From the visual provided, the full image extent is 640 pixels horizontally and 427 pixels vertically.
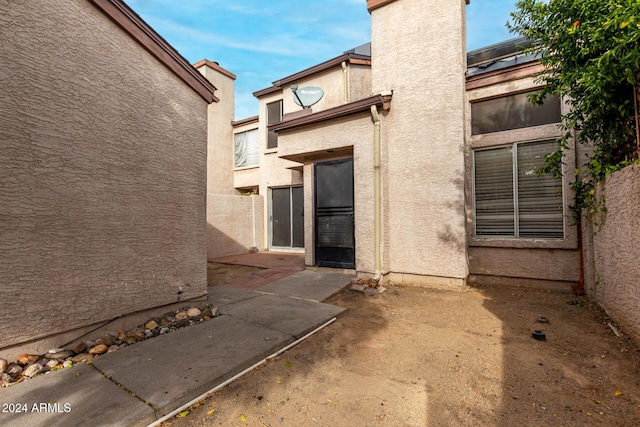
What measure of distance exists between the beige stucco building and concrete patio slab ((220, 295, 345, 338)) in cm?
185

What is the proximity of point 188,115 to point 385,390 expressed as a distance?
14.5ft

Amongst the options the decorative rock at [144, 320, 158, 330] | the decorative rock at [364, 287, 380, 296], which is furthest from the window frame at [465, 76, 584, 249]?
the decorative rock at [144, 320, 158, 330]

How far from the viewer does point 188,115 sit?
4.22 meters

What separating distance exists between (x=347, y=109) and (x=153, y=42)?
3602 millimetres

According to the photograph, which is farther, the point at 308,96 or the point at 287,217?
the point at 287,217

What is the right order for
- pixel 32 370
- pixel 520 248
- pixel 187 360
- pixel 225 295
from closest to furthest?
pixel 32 370 < pixel 187 360 < pixel 225 295 < pixel 520 248

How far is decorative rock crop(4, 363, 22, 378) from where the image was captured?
7.82 feet

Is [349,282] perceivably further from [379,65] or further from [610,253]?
[379,65]

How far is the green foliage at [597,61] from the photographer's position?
8.46ft

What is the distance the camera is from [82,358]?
A: 2.79 meters

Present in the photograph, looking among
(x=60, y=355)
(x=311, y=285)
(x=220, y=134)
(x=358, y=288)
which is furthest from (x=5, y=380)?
(x=220, y=134)

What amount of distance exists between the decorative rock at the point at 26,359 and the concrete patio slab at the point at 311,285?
323 centimetres

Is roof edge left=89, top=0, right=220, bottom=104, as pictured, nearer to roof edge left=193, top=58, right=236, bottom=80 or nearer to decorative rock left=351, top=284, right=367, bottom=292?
decorative rock left=351, top=284, right=367, bottom=292

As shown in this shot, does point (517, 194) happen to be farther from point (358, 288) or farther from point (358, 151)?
point (358, 288)
